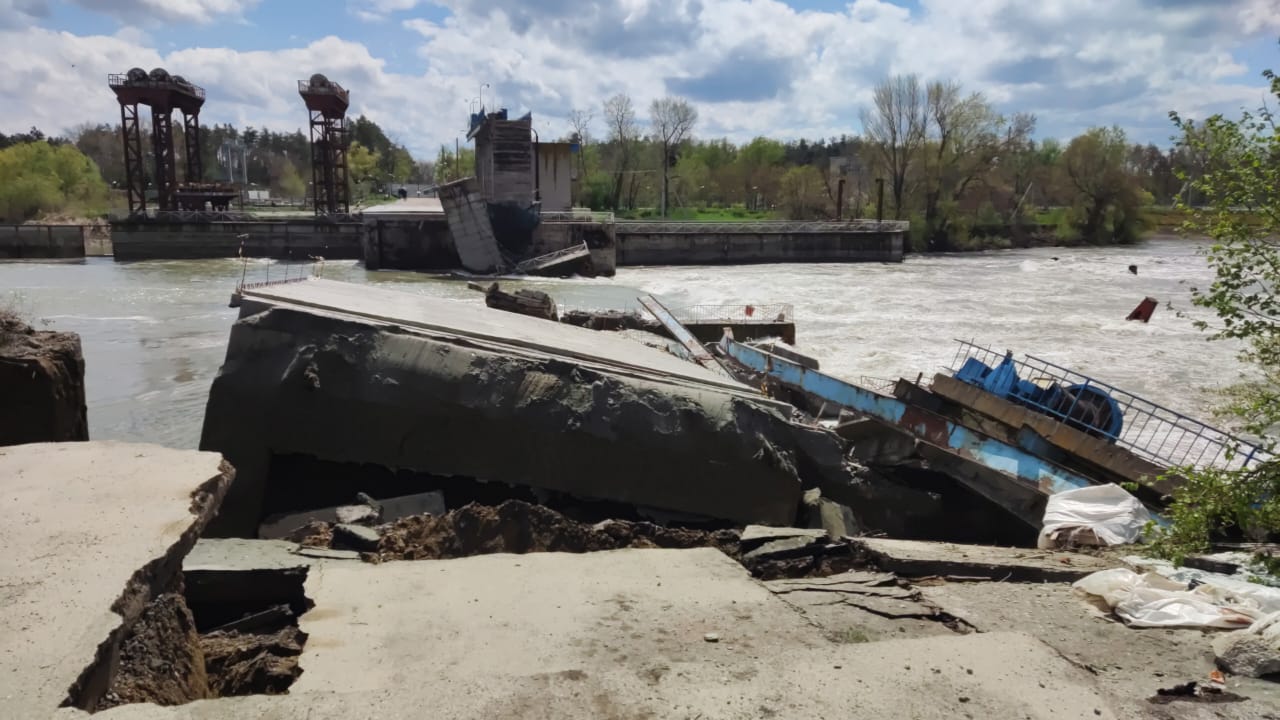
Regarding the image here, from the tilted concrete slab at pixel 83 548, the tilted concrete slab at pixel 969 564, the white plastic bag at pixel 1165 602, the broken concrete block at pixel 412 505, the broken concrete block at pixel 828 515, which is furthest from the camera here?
the broken concrete block at pixel 828 515

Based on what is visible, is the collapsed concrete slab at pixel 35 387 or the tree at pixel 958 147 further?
the tree at pixel 958 147

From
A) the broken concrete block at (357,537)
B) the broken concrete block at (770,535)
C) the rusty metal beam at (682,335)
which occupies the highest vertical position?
the rusty metal beam at (682,335)

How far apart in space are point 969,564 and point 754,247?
5206 centimetres

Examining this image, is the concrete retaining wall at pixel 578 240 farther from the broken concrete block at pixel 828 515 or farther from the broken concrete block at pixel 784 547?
the broken concrete block at pixel 784 547

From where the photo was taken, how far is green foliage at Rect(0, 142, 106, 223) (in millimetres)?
67312

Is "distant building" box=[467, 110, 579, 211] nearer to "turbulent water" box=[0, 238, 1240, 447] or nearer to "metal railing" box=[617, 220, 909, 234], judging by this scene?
"turbulent water" box=[0, 238, 1240, 447]

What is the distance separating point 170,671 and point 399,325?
153 inches

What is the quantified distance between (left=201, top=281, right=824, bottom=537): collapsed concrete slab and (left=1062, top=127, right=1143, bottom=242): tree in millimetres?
74290

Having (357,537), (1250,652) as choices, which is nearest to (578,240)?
(357,537)

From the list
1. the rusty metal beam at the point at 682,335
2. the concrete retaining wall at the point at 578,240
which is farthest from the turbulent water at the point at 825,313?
the rusty metal beam at the point at 682,335

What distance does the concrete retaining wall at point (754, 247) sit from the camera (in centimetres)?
5347

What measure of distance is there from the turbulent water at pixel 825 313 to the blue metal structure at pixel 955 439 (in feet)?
8.07

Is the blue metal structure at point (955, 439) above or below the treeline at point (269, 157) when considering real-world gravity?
below

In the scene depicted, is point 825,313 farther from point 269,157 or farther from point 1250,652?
point 269,157
